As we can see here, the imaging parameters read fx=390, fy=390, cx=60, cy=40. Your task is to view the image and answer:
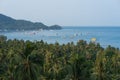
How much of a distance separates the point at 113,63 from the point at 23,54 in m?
55.7

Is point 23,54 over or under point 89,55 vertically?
over

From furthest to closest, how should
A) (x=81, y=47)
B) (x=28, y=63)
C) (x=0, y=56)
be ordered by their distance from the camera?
(x=81, y=47) → (x=0, y=56) → (x=28, y=63)

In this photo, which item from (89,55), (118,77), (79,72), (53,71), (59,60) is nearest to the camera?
(79,72)

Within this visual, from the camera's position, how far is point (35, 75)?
2458 inches

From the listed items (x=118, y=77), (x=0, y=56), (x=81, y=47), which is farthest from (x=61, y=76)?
(x=81, y=47)

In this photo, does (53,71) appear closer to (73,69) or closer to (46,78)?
(46,78)

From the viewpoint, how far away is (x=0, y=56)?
108m

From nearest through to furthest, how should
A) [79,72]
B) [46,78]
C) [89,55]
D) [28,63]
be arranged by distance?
[28,63], [79,72], [46,78], [89,55]

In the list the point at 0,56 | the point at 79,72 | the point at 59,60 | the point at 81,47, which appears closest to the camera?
the point at 79,72

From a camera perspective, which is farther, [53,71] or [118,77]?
[118,77]

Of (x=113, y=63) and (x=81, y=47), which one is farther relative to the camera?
(x=81, y=47)

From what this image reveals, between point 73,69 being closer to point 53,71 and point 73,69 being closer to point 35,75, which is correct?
point 35,75

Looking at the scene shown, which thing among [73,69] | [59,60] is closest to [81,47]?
[59,60]

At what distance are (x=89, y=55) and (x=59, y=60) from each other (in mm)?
29866
